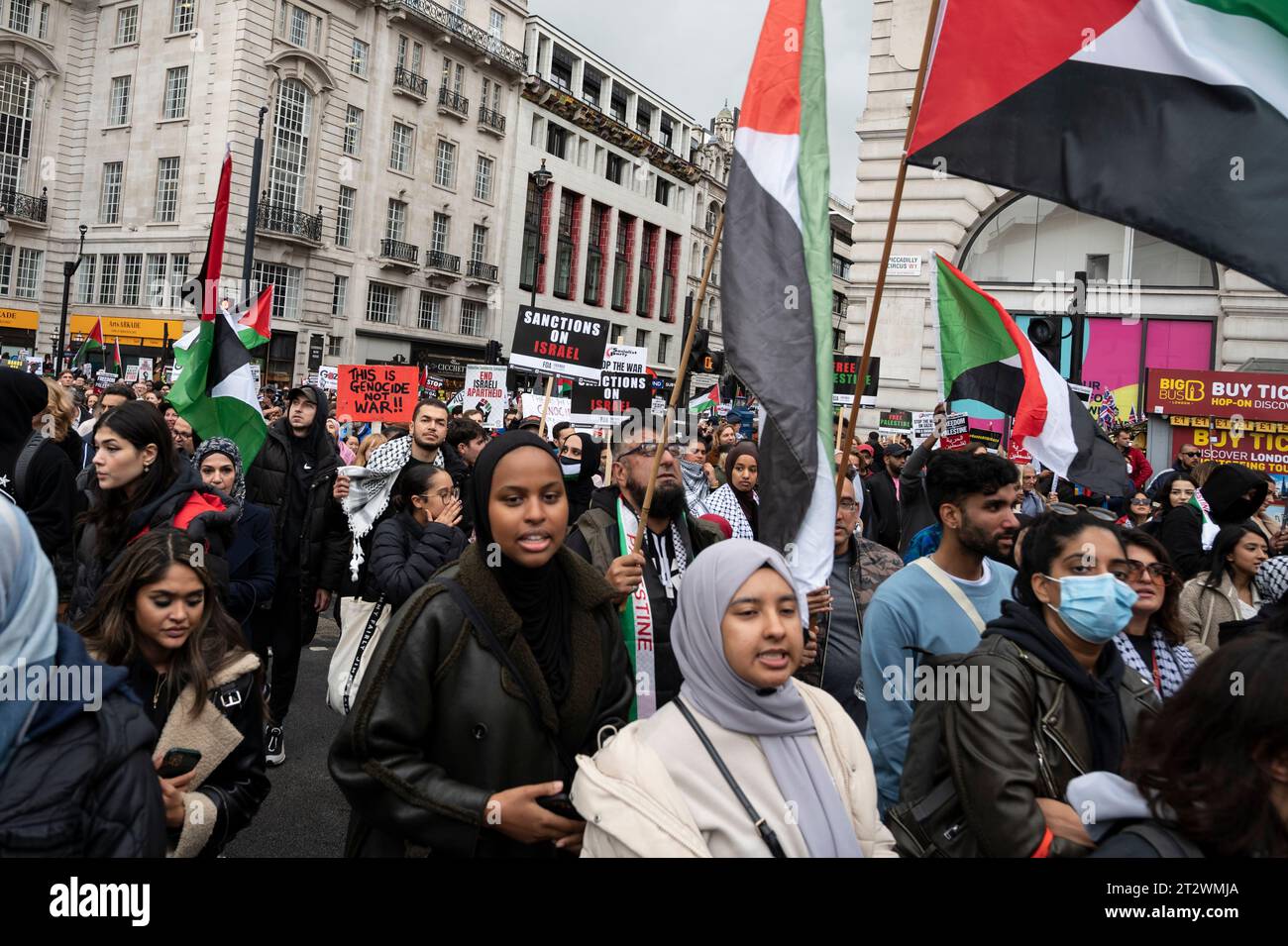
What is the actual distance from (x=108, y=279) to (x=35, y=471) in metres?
39.6

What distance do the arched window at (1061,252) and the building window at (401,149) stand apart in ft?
94.5

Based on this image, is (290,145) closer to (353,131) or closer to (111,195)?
(353,131)

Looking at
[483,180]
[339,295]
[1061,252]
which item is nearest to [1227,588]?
[1061,252]

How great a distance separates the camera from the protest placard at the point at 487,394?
15200 millimetres

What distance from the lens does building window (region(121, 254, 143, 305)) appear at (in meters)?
37.6

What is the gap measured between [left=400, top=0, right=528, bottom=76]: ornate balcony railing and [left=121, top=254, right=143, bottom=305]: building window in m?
15.4

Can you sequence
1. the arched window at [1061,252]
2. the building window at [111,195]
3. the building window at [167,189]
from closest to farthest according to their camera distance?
the arched window at [1061,252], the building window at [167,189], the building window at [111,195]

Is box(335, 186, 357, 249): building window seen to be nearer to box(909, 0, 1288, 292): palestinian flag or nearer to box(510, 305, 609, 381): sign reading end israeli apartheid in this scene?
box(510, 305, 609, 381): sign reading end israeli apartheid

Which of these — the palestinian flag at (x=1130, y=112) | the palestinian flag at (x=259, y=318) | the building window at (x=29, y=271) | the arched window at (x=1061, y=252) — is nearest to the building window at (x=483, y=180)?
the building window at (x=29, y=271)

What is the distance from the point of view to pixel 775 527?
353 cm

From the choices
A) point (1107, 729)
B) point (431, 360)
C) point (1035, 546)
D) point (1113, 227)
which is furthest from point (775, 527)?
point (431, 360)

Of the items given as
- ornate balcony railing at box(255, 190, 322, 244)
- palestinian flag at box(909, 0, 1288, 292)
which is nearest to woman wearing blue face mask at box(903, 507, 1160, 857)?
palestinian flag at box(909, 0, 1288, 292)

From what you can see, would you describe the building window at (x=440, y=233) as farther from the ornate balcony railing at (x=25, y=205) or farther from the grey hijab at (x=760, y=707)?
the grey hijab at (x=760, y=707)

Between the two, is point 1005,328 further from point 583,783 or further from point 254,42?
point 254,42
